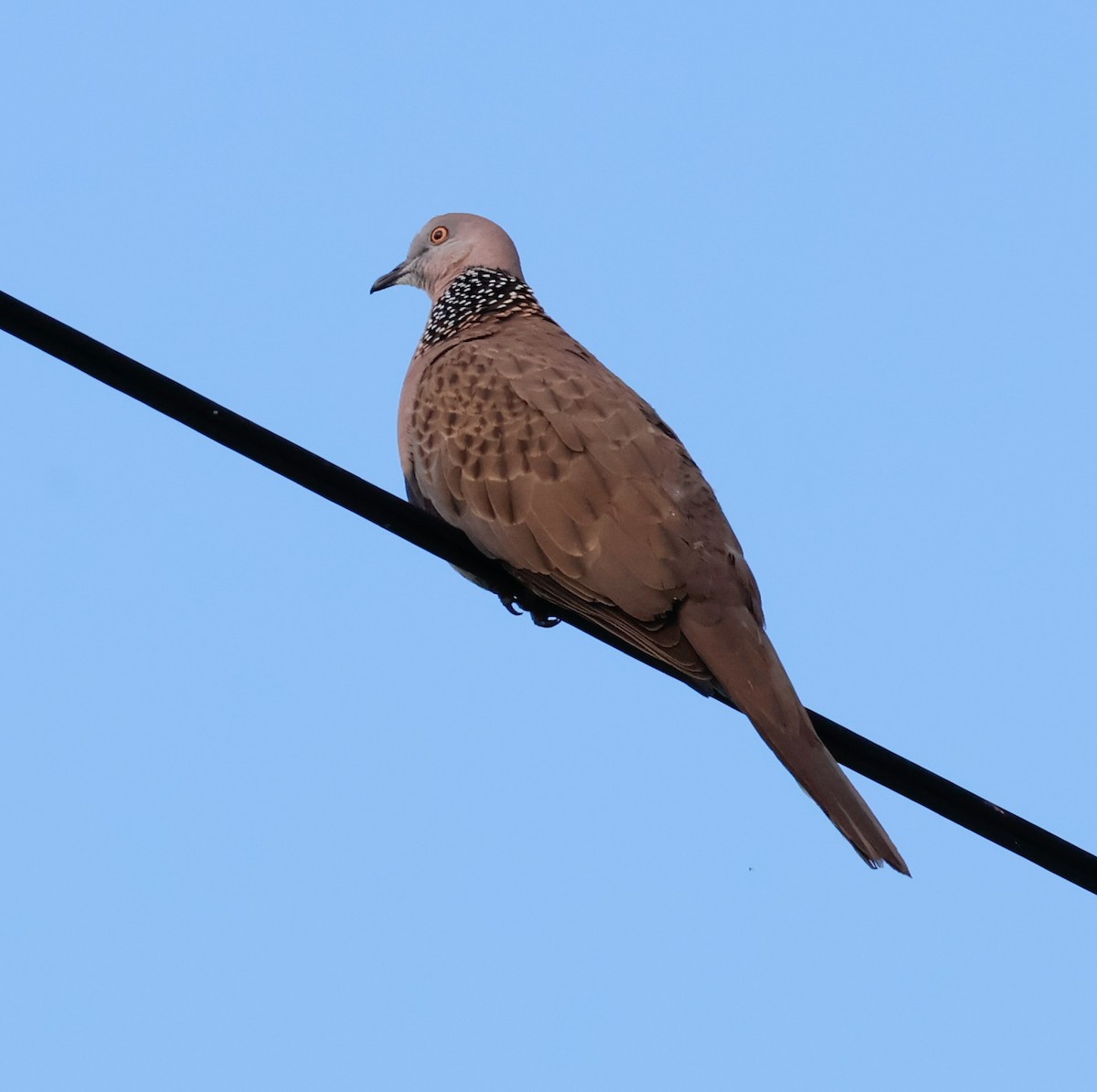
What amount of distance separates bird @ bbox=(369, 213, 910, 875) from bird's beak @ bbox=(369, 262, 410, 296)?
44.0 inches

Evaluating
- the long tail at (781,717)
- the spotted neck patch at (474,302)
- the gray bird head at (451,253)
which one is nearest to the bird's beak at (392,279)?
the gray bird head at (451,253)

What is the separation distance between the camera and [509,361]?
234 inches

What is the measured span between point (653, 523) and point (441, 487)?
84 centimetres

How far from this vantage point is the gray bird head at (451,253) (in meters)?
7.21

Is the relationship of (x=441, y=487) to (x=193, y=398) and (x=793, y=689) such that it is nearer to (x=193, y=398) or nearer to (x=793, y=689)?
(x=793, y=689)

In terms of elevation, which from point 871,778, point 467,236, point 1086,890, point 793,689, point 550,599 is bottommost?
point 1086,890

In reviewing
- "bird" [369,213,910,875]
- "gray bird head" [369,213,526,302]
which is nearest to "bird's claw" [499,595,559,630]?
"bird" [369,213,910,875]

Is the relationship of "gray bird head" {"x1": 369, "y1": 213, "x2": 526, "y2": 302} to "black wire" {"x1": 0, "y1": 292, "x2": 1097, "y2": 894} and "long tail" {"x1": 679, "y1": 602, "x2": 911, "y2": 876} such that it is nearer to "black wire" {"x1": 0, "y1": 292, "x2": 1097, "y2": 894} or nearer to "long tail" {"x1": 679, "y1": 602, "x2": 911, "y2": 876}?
"long tail" {"x1": 679, "y1": 602, "x2": 911, "y2": 876}

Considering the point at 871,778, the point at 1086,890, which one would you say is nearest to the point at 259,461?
the point at 871,778

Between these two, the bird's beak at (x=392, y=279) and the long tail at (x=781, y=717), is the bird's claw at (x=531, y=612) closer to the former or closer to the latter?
the long tail at (x=781, y=717)

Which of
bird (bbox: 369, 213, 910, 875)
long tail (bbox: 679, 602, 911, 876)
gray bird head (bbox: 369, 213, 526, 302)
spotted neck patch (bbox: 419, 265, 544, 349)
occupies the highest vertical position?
gray bird head (bbox: 369, 213, 526, 302)

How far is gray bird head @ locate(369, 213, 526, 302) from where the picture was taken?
7215 mm

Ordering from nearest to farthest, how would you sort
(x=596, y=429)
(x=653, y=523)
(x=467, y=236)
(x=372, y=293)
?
(x=653, y=523) < (x=596, y=429) < (x=467, y=236) < (x=372, y=293)

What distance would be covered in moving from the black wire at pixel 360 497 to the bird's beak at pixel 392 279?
355cm
